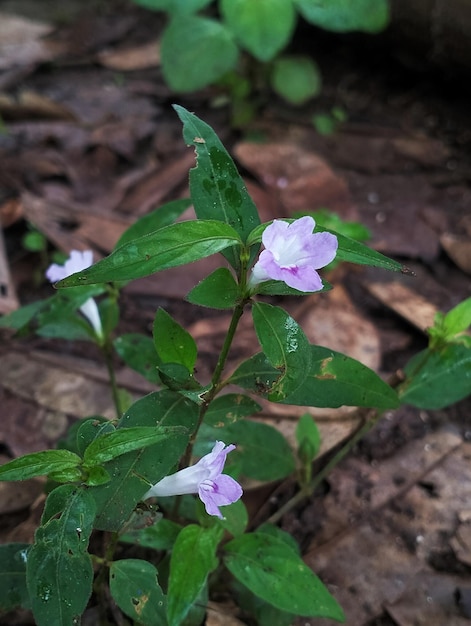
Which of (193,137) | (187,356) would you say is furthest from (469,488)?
(193,137)

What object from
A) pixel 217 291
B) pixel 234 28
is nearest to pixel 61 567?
pixel 217 291

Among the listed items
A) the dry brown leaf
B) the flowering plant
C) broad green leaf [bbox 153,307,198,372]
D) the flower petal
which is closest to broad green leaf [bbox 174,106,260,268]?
the flowering plant

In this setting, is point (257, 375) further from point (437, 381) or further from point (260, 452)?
point (437, 381)

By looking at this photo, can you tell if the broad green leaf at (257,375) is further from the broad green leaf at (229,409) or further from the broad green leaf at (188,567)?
the broad green leaf at (188,567)

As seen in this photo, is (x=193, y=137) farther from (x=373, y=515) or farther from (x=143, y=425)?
(x=373, y=515)

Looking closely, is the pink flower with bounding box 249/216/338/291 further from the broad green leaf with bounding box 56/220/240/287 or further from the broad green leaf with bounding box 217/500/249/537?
the broad green leaf with bounding box 217/500/249/537
